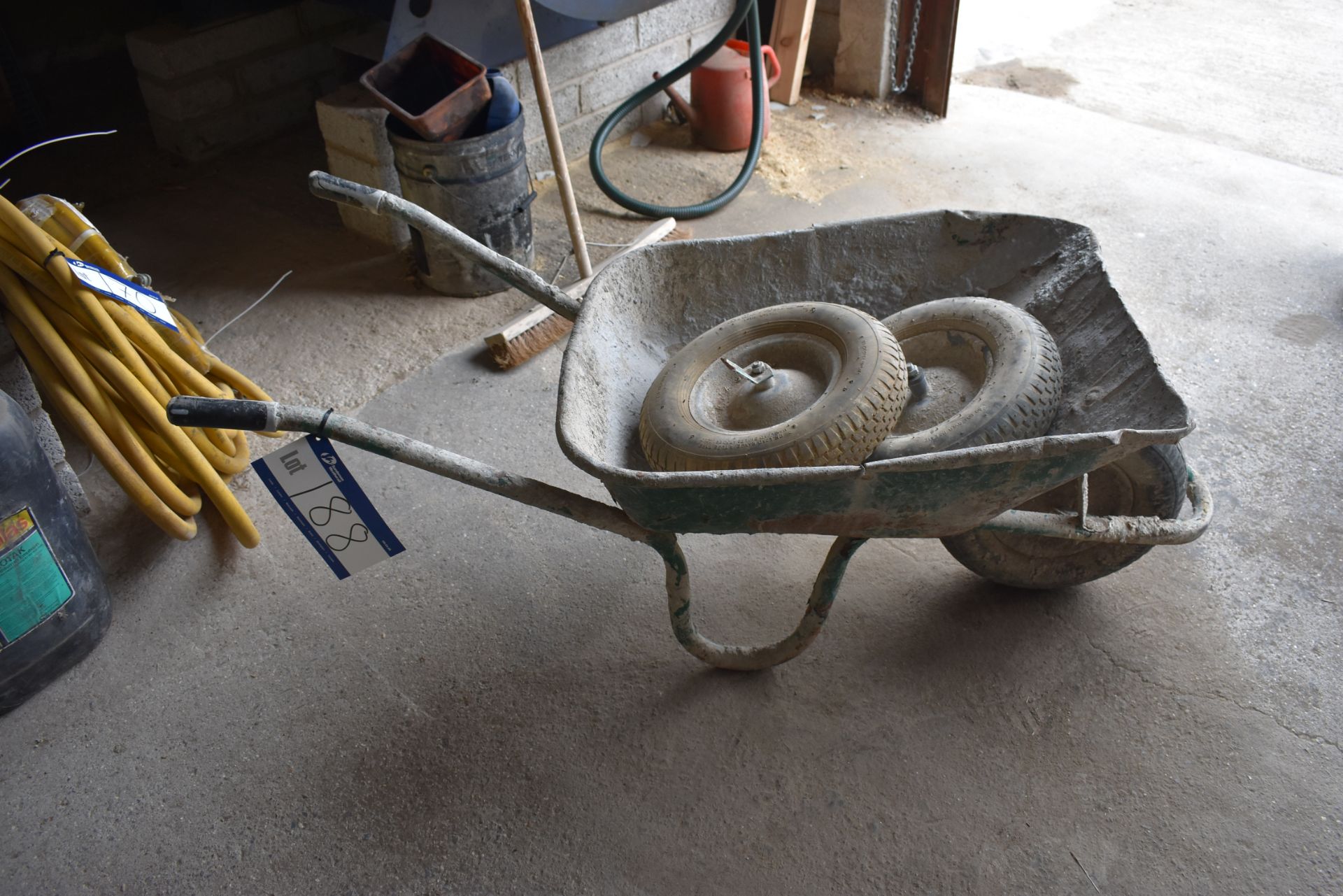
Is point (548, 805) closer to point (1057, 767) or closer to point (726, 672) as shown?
point (726, 672)

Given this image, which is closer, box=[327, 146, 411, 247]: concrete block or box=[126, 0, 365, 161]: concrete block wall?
box=[327, 146, 411, 247]: concrete block

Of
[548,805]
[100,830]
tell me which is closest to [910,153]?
[548,805]

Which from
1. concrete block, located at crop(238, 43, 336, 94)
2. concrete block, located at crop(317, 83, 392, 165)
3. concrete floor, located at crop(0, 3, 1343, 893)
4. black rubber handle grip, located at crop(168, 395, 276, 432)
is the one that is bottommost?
concrete floor, located at crop(0, 3, 1343, 893)

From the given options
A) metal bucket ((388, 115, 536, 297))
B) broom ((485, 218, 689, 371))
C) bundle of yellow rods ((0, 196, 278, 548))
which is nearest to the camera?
bundle of yellow rods ((0, 196, 278, 548))

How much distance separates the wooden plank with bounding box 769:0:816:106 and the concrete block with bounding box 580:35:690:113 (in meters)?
0.48

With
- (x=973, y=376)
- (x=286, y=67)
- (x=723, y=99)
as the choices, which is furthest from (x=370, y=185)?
(x=973, y=376)

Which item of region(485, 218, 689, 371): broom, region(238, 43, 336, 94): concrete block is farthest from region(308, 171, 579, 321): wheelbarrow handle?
region(238, 43, 336, 94): concrete block

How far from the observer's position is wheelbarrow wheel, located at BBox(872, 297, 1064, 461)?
5.26 feet

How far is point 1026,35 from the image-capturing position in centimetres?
546

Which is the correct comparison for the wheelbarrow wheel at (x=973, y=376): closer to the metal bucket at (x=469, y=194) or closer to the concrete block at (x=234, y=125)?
the metal bucket at (x=469, y=194)

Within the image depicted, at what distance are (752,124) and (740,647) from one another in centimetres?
293

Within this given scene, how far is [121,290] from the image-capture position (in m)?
1.95

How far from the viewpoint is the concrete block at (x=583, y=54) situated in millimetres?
3848

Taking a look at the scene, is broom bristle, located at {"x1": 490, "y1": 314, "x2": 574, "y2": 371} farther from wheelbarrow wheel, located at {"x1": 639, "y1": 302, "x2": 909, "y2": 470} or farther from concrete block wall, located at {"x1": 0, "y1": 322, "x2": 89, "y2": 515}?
concrete block wall, located at {"x1": 0, "y1": 322, "x2": 89, "y2": 515}
